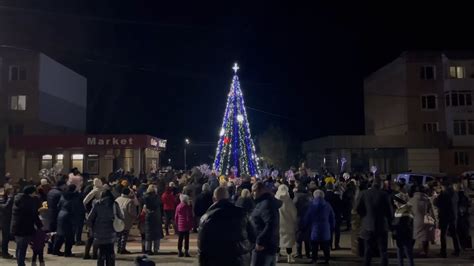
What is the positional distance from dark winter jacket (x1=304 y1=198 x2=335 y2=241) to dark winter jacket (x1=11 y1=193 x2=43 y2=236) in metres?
5.66

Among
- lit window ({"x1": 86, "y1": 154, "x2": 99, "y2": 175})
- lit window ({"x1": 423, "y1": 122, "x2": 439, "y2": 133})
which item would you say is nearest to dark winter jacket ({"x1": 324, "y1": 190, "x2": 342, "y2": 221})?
lit window ({"x1": 86, "y1": 154, "x2": 99, "y2": 175})

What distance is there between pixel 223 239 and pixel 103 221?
4.64 m

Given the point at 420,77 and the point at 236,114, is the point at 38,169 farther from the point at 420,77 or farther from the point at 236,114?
the point at 420,77

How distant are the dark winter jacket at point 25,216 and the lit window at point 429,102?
4254cm

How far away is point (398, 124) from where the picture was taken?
49.9 metres

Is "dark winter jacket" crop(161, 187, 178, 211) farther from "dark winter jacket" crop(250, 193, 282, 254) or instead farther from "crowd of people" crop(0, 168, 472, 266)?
"dark winter jacket" crop(250, 193, 282, 254)

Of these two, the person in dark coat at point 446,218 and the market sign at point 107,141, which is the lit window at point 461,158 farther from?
the person in dark coat at point 446,218

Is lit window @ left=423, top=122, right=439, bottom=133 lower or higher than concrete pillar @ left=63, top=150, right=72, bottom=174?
higher

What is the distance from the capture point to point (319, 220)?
11.2 m

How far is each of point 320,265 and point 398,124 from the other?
136ft

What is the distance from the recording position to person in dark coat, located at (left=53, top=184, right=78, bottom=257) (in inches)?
476

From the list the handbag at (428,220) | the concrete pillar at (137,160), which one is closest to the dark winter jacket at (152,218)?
the handbag at (428,220)

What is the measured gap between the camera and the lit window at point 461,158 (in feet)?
149

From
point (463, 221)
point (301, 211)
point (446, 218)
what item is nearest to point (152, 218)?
point (301, 211)
